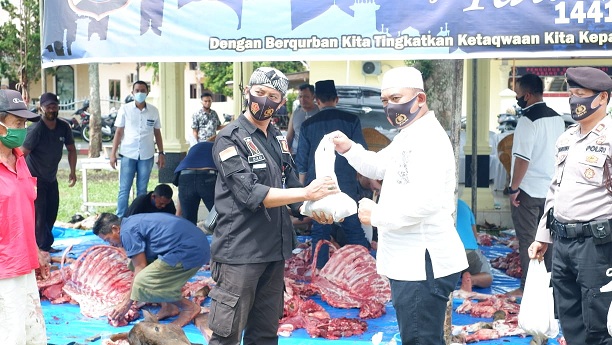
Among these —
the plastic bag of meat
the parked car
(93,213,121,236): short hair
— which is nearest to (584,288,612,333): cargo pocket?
the plastic bag of meat

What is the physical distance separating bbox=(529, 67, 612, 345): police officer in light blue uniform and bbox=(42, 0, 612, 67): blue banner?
1088 mm

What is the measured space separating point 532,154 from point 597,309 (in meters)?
2.78

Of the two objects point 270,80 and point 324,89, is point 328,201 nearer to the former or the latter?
point 270,80

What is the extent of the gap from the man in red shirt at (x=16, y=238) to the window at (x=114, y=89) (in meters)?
35.7

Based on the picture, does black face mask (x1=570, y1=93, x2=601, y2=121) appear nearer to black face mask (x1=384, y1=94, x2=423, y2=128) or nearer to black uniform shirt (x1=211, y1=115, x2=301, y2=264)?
black face mask (x1=384, y1=94, x2=423, y2=128)

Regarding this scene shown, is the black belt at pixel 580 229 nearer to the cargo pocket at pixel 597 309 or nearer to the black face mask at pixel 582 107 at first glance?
the cargo pocket at pixel 597 309

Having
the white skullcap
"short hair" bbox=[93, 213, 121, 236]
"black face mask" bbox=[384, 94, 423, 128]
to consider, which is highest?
the white skullcap

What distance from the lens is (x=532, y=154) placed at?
7145mm

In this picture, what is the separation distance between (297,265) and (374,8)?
3.44 metres

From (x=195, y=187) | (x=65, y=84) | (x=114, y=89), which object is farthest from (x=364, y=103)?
(x=65, y=84)

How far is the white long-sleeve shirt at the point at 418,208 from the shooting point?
4.04 meters

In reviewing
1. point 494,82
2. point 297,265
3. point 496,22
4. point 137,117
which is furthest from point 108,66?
point 496,22

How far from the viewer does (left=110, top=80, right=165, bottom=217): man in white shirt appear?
1065 centimetres

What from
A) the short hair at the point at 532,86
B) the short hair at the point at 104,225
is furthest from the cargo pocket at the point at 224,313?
the short hair at the point at 532,86
